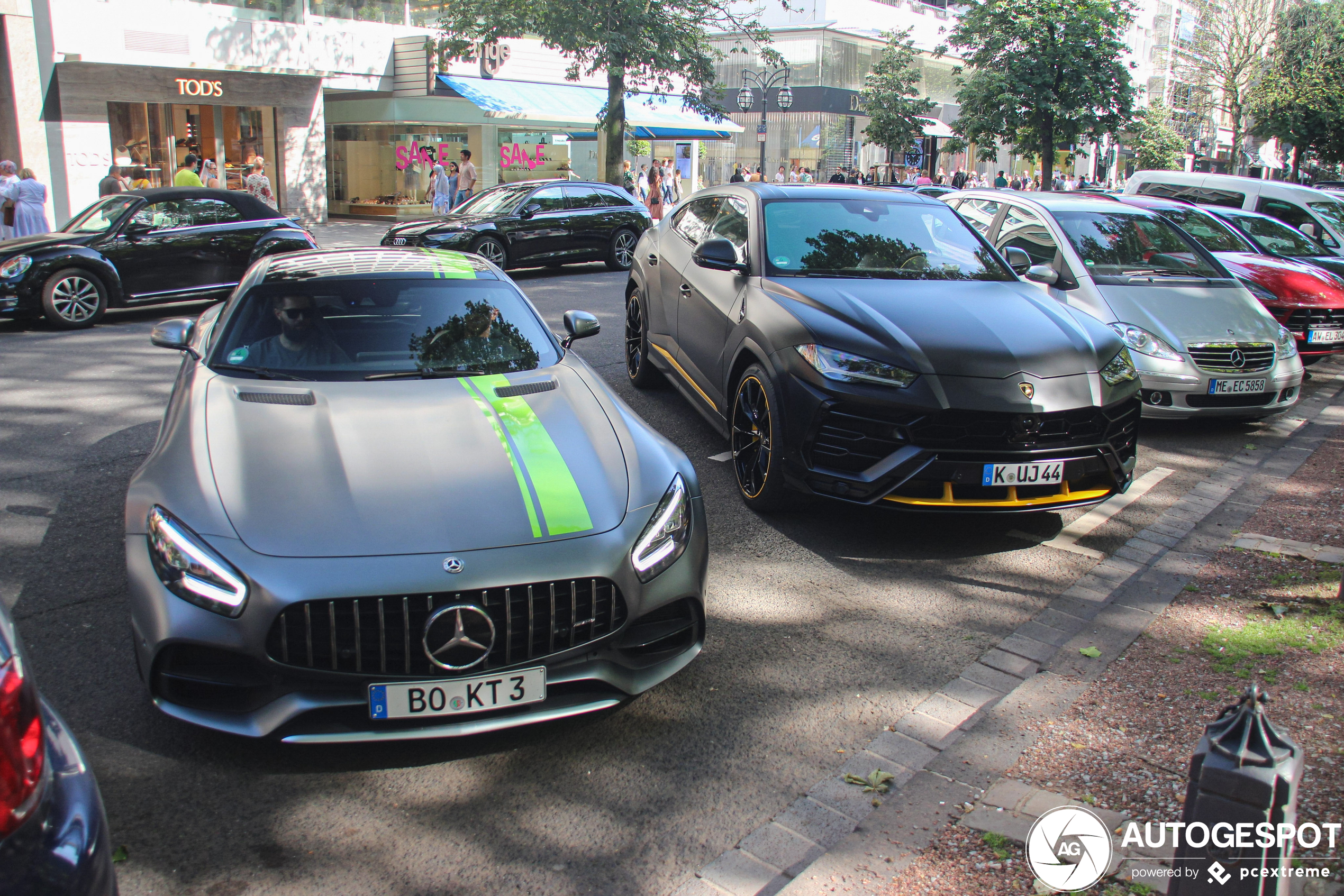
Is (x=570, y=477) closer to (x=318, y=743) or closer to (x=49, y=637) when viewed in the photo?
(x=318, y=743)

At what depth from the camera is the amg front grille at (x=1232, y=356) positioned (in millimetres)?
7578

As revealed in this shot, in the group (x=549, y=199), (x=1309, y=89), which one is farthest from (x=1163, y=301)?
(x=1309, y=89)

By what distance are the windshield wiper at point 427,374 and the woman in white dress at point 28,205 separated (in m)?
13.6

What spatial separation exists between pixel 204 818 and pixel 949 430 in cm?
349

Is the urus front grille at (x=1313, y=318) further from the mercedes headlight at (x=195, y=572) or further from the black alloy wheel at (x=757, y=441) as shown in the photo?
the mercedes headlight at (x=195, y=572)

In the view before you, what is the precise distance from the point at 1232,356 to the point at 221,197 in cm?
1117

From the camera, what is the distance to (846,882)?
2.74 meters

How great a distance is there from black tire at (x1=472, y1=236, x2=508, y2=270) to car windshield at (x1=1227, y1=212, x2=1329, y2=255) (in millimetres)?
9793

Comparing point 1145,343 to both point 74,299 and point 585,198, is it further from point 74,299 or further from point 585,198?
point 585,198

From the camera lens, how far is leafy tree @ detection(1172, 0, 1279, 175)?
34.2 m

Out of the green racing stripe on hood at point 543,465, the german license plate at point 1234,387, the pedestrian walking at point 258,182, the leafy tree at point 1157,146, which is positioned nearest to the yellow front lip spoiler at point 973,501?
the green racing stripe on hood at point 543,465

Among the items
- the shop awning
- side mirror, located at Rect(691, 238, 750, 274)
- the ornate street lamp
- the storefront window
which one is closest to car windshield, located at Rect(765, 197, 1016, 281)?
side mirror, located at Rect(691, 238, 750, 274)

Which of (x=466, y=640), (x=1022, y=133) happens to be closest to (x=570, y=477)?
(x=466, y=640)

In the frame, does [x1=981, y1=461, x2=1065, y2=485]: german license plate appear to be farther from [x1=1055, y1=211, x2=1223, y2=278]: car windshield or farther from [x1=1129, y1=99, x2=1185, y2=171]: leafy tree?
[x1=1129, y1=99, x2=1185, y2=171]: leafy tree
